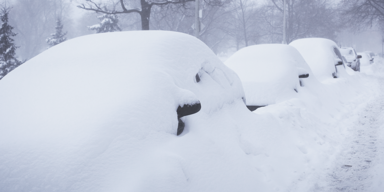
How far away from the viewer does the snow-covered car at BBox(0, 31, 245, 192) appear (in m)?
1.59

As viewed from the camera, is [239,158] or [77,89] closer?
[77,89]

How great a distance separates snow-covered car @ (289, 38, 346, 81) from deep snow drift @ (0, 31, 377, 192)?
536 centimetres

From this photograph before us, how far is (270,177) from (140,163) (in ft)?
5.75

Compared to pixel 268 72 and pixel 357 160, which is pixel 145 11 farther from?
pixel 357 160

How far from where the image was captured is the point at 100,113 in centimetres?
186

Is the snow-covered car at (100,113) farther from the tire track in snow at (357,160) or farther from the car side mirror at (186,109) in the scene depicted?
the tire track in snow at (357,160)

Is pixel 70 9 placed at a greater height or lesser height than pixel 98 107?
greater

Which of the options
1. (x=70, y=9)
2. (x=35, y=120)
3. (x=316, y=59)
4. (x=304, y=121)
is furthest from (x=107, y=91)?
(x=70, y=9)

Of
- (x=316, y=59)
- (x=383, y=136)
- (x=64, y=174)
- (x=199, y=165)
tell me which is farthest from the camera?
(x=316, y=59)

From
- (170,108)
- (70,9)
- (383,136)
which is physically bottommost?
(383,136)

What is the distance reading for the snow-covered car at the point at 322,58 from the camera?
27.3 feet

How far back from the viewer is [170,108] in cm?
224

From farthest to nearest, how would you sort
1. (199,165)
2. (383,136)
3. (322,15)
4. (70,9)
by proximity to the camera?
(70,9)
(322,15)
(383,136)
(199,165)

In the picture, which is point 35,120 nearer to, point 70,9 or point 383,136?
point 383,136
